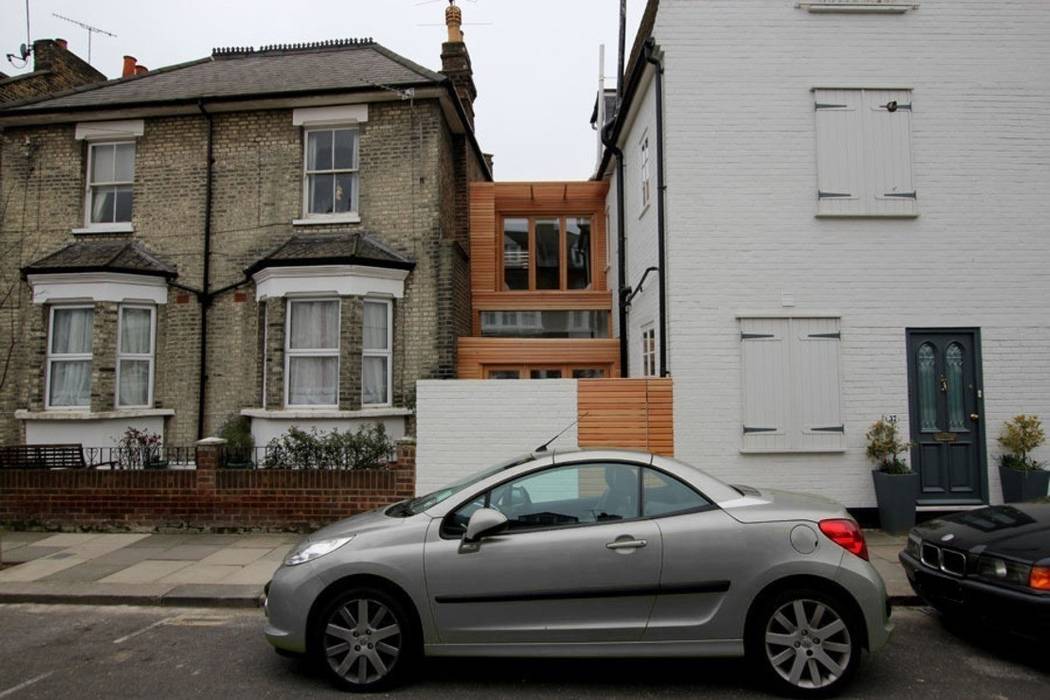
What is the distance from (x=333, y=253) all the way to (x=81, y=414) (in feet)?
16.1

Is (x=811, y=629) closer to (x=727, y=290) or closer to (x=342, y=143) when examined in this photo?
(x=727, y=290)

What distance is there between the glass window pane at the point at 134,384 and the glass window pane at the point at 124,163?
350cm

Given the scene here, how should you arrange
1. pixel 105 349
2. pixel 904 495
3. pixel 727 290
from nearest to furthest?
1. pixel 904 495
2. pixel 727 290
3. pixel 105 349

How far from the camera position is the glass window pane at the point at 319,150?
39.0 ft

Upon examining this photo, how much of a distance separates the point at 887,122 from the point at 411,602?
8.53 meters

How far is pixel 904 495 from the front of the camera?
804 centimetres

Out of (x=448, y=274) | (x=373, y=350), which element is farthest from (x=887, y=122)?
(x=373, y=350)

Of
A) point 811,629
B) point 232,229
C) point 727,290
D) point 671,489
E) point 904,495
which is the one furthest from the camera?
point 232,229

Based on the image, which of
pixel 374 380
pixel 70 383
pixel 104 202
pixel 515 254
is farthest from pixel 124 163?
pixel 515 254

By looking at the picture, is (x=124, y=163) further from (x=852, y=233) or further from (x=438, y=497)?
(x=852, y=233)

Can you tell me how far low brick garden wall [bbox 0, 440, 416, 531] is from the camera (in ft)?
27.3

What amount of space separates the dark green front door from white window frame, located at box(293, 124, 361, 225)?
8849 millimetres

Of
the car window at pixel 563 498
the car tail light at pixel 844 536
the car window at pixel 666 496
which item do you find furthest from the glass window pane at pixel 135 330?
the car tail light at pixel 844 536

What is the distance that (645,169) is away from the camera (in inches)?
416
